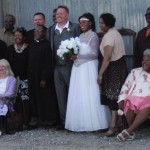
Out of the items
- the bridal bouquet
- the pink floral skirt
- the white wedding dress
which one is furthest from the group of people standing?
the pink floral skirt

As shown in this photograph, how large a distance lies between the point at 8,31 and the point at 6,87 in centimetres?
119

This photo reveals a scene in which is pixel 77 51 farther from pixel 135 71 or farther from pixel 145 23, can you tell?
pixel 145 23

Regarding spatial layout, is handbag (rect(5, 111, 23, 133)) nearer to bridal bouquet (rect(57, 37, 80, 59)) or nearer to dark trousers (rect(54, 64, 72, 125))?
dark trousers (rect(54, 64, 72, 125))

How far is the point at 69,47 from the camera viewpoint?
823 cm

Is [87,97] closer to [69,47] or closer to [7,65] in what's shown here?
[69,47]

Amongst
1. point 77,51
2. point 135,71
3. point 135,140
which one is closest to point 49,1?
point 77,51

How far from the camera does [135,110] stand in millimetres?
7871

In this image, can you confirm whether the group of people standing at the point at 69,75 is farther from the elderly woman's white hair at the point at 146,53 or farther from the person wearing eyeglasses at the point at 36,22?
the elderly woman's white hair at the point at 146,53

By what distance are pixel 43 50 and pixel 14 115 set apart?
1151mm

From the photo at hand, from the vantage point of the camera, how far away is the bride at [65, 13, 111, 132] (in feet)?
27.4

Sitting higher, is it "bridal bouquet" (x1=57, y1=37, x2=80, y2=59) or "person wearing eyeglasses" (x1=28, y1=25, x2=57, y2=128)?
"bridal bouquet" (x1=57, y1=37, x2=80, y2=59)

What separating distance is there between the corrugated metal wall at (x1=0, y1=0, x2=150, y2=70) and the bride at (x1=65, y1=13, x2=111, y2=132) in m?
1.08

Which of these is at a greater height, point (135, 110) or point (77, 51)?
point (77, 51)

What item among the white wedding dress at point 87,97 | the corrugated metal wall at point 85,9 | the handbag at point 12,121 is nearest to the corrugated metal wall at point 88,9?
the corrugated metal wall at point 85,9
